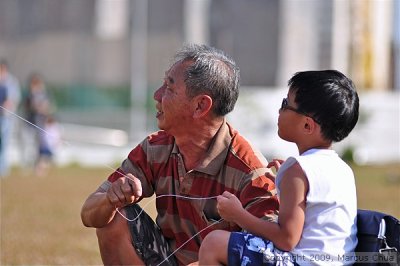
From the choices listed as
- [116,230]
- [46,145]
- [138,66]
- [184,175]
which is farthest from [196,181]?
[138,66]

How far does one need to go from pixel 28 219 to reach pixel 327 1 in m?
19.6

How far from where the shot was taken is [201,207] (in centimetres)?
468

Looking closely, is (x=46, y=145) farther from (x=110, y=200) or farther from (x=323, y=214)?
(x=323, y=214)

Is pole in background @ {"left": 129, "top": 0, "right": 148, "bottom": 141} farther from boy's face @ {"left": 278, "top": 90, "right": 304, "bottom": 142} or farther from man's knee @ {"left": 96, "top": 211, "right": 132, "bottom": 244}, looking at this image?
boy's face @ {"left": 278, "top": 90, "right": 304, "bottom": 142}

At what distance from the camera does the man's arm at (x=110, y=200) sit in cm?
457

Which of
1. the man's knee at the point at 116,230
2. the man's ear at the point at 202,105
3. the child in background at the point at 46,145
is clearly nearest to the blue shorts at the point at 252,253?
the man's ear at the point at 202,105

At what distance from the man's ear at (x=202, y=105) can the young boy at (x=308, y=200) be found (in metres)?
0.56

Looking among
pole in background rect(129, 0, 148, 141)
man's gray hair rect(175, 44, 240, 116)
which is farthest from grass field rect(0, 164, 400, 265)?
pole in background rect(129, 0, 148, 141)

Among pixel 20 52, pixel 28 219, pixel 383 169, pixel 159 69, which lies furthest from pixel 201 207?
pixel 20 52

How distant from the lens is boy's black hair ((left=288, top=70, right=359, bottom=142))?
4.05m

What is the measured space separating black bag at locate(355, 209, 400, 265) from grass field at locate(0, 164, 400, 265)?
11.2 feet

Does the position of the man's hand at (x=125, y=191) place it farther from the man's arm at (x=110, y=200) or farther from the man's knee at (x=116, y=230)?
the man's knee at (x=116, y=230)

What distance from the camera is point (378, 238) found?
403 cm

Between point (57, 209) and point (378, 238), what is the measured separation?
8097mm
